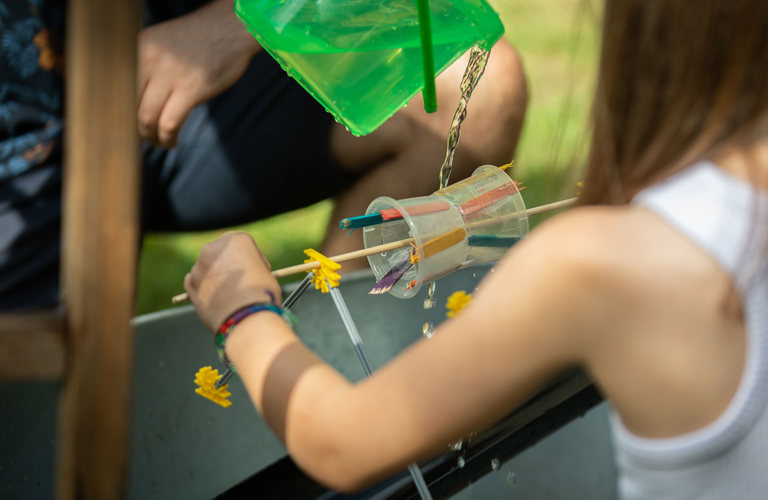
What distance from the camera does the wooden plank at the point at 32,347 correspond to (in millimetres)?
441

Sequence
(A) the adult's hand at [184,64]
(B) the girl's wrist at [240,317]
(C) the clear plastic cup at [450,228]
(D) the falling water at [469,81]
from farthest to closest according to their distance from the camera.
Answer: (A) the adult's hand at [184,64]
(D) the falling water at [469,81]
(C) the clear plastic cup at [450,228]
(B) the girl's wrist at [240,317]

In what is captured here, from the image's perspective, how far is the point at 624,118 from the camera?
57 cm

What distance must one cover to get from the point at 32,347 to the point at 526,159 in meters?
1.97

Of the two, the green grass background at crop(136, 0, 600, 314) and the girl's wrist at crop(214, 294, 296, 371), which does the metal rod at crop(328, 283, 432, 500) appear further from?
the green grass background at crop(136, 0, 600, 314)

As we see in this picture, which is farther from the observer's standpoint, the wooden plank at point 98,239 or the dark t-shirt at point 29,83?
the dark t-shirt at point 29,83

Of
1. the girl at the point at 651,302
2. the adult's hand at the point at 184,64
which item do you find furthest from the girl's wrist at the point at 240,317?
the adult's hand at the point at 184,64

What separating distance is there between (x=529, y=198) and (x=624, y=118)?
4.98ft

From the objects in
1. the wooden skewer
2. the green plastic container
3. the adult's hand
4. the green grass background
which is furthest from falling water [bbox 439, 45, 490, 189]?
the adult's hand

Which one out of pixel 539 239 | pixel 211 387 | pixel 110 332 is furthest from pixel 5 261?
pixel 539 239

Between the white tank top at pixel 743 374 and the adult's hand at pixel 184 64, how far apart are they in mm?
742

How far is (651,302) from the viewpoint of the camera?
1.60 feet

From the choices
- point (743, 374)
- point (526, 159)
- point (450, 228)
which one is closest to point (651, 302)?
point (743, 374)

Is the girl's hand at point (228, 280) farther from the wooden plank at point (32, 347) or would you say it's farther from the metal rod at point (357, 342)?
the wooden plank at point (32, 347)

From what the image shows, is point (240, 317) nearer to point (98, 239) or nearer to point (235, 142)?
point (98, 239)
